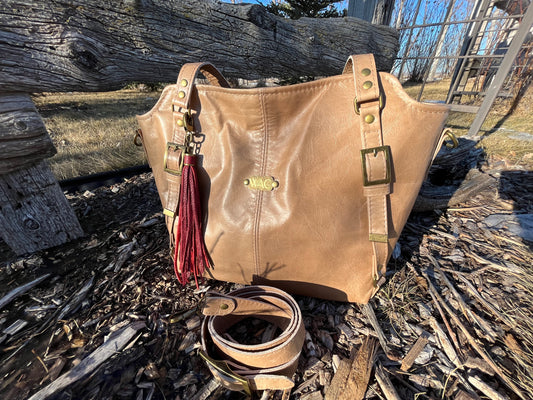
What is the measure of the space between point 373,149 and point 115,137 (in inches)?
180

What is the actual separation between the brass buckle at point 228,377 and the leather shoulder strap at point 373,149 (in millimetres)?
811

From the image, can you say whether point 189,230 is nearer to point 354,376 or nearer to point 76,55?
point 354,376

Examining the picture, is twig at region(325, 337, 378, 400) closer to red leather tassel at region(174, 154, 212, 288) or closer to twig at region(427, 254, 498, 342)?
twig at region(427, 254, 498, 342)

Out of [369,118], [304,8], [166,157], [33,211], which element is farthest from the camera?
[304,8]

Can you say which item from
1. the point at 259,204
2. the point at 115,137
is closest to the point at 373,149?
the point at 259,204

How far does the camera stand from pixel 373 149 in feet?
3.47

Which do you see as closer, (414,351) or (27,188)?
(414,351)

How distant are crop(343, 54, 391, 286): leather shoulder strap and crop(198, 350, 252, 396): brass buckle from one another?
81 cm

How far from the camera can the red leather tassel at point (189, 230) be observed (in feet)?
4.25

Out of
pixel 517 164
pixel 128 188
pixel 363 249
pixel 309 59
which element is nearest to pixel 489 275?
pixel 363 249

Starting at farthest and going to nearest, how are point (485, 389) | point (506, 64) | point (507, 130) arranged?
1. point (507, 130)
2. point (506, 64)
3. point (485, 389)

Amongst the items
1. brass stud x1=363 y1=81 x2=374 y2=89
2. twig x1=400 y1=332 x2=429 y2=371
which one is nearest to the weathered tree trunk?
brass stud x1=363 y1=81 x2=374 y2=89

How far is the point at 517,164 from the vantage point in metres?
2.69

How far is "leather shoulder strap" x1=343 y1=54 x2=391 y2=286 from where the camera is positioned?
3.33ft
